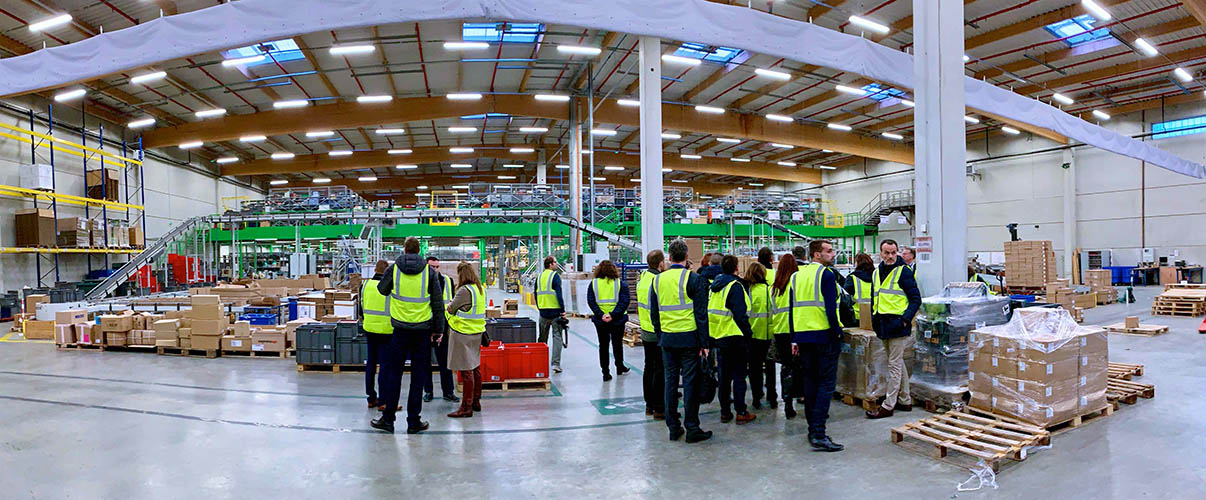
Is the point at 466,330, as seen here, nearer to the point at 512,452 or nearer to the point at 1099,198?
the point at 512,452

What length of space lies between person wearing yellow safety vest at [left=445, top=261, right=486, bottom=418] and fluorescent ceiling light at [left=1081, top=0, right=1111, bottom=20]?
15.5 m

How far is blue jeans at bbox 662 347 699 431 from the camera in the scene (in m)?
4.82

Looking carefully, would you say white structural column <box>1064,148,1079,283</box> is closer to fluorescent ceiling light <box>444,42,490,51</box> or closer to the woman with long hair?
fluorescent ceiling light <box>444,42,490,51</box>

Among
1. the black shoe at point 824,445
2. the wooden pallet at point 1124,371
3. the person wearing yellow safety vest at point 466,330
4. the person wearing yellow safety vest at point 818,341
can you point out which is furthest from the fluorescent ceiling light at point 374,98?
the wooden pallet at point 1124,371

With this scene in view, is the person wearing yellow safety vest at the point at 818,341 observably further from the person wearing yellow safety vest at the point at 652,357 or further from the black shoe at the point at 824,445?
the person wearing yellow safety vest at the point at 652,357

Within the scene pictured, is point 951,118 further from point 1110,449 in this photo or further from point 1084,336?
point 1110,449

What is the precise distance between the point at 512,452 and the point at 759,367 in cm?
269

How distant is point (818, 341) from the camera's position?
4.68 meters

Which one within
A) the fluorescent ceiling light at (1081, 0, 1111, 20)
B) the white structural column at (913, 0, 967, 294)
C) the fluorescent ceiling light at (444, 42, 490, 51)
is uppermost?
the fluorescent ceiling light at (1081, 0, 1111, 20)

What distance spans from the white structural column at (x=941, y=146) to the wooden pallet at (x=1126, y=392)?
5.59 ft

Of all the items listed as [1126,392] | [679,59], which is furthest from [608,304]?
[679,59]

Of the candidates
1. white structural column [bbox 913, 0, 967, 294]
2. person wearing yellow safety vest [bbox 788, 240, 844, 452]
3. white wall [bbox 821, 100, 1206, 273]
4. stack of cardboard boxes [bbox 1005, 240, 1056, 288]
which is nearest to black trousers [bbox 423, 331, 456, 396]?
person wearing yellow safety vest [bbox 788, 240, 844, 452]

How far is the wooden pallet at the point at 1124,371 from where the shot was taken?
6.66m

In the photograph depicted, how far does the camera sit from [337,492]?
12.8 feet
